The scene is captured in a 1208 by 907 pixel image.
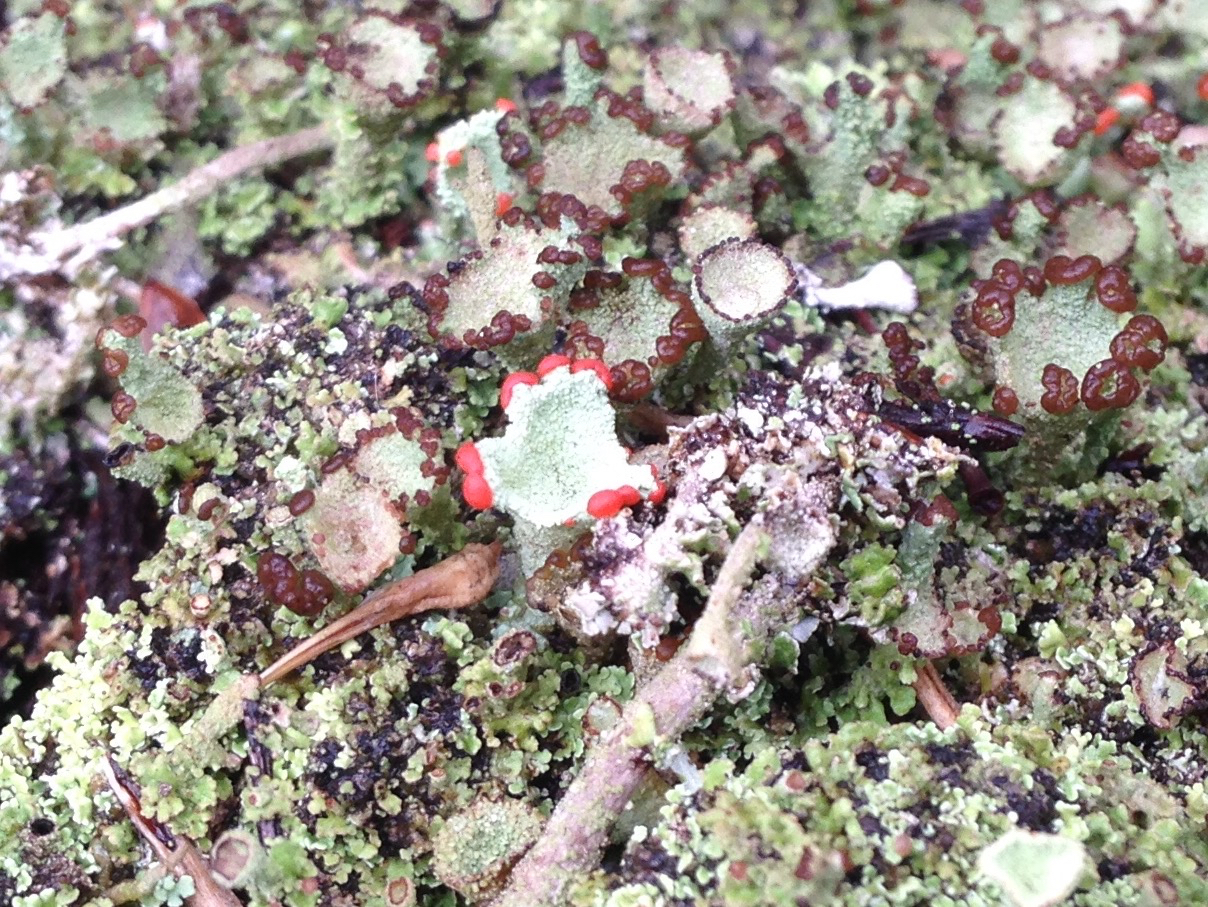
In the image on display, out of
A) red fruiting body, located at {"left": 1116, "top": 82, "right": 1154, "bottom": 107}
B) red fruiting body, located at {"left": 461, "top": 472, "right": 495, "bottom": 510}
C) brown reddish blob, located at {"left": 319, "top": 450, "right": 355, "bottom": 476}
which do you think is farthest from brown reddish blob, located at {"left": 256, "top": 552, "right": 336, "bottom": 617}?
red fruiting body, located at {"left": 1116, "top": 82, "right": 1154, "bottom": 107}

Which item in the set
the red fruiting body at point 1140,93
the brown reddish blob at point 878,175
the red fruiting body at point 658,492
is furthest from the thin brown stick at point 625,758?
the red fruiting body at point 1140,93

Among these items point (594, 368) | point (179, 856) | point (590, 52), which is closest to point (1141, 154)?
point (590, 52)

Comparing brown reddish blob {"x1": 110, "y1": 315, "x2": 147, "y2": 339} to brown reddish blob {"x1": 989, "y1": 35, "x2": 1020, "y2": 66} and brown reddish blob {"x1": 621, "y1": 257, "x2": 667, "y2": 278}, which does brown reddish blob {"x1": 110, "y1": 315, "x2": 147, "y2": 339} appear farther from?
brown reddish blob {"x1": 989, "y1": 35, "x2": 1020, "y2": 66}

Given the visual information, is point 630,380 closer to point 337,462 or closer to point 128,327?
point 337,462

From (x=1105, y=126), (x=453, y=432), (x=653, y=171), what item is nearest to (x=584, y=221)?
(x=653, y=171)

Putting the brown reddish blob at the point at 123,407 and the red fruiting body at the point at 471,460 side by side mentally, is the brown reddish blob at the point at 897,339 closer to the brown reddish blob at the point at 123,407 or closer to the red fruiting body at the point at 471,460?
the red fruiting body at the point at 471,460

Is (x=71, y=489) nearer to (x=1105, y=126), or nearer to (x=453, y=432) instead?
(x=453, y=432)
